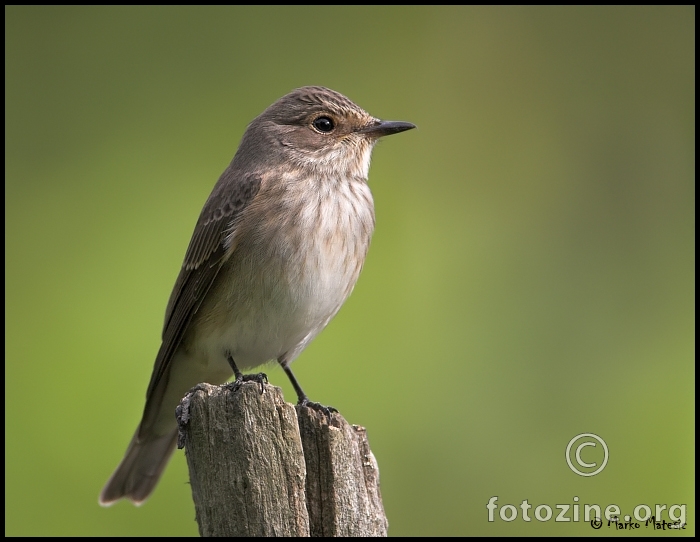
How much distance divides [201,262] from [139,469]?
127cm

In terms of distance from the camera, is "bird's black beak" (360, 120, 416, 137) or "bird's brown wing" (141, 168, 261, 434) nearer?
"bird's brown wing" (141, 168, 261, 434)

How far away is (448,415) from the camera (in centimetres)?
625

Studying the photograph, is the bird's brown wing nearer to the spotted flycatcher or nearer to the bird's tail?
the spotted flycatcher

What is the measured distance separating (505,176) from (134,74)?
2.89 m

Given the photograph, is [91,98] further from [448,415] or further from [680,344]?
[680,344]

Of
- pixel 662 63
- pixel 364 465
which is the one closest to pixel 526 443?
pixel 364 465

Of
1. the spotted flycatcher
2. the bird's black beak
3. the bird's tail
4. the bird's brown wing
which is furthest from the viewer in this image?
the bird's black beak

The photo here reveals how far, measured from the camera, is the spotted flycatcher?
17.9 ft

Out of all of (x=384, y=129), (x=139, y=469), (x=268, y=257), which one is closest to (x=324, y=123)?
(x=384, y=129)

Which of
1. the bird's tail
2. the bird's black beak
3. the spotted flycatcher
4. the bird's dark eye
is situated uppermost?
the bird's dark eye

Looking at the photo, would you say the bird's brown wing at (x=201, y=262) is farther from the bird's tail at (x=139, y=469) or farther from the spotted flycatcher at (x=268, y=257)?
the bird's tail at (x=139, y=469)

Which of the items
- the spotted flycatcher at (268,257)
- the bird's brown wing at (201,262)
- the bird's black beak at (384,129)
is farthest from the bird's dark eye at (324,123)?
the bird's brown wing at (201,262)

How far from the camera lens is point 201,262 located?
574 cm

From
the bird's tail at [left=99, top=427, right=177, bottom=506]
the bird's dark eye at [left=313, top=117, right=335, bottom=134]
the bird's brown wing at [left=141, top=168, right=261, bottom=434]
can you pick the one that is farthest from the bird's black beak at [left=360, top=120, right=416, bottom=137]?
the bird's tail at [left=99, top=427, right=177, bottom=506]
